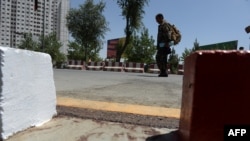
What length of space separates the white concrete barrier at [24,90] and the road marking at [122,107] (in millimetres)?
585

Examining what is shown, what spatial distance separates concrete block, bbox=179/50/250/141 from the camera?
9.05 feet

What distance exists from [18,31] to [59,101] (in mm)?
53006

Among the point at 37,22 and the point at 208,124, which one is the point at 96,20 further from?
the point at 208,124

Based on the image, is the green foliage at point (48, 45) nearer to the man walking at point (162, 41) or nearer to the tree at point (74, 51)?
the tree at point (74, 51)

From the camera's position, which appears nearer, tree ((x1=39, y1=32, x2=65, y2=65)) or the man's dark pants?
the man's dark pants

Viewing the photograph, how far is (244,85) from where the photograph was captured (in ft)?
9.05

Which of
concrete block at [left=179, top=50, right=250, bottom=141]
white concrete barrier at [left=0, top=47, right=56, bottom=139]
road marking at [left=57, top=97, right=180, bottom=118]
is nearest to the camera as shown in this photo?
concrete block at [left=179, top=50, right=250, bottom=141]

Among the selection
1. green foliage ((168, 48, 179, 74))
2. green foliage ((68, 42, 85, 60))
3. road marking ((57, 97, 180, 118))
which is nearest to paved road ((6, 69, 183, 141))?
road marking ((57, 97, 180, 118))

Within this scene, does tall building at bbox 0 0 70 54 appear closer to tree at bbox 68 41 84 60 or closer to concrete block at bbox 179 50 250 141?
tree at bbox 68 41 84 60

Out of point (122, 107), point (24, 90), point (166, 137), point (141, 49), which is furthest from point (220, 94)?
point (141, 49)

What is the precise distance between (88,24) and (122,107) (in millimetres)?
39250

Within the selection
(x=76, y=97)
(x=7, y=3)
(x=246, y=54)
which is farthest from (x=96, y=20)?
(x=246, y=54)

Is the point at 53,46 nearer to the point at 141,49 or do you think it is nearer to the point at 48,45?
the point at 48,45

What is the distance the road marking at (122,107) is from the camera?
14.3 feet
